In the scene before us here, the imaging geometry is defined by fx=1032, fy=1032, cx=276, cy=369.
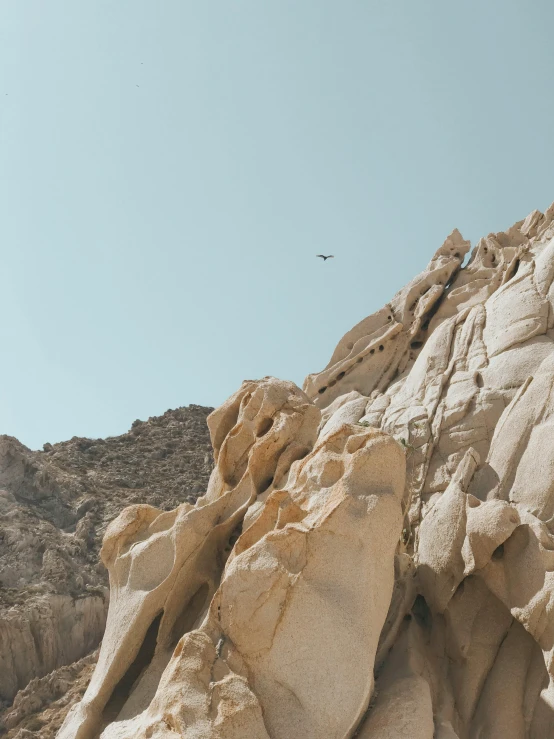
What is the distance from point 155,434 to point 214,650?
2331 cm

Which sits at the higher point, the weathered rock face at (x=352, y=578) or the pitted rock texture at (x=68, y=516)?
the pitted rock texture at (x=68, y=516)

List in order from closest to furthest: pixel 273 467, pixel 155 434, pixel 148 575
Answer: pixel 148 575
pixel 273 467
pixel 155 434

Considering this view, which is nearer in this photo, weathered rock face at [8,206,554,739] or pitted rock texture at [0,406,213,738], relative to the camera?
weathered rock face at [8,206,554,739]

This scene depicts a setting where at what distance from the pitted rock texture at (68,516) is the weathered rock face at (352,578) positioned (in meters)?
4.92

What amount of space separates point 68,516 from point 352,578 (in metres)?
16.1

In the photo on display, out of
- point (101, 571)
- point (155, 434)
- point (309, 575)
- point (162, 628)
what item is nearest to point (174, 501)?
point (101, 571)

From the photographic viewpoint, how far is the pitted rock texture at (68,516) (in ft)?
64.1

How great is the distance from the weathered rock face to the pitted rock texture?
16.1 feet

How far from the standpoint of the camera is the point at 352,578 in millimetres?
10625

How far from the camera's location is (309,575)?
34.9 ft

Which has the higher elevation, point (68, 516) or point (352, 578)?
point (68, 516)

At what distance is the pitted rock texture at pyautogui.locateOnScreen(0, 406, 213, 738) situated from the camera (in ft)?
64.1

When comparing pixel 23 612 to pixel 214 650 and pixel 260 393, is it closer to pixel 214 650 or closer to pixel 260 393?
pixel 260 393

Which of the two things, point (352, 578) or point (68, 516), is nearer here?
point (352, 578)
